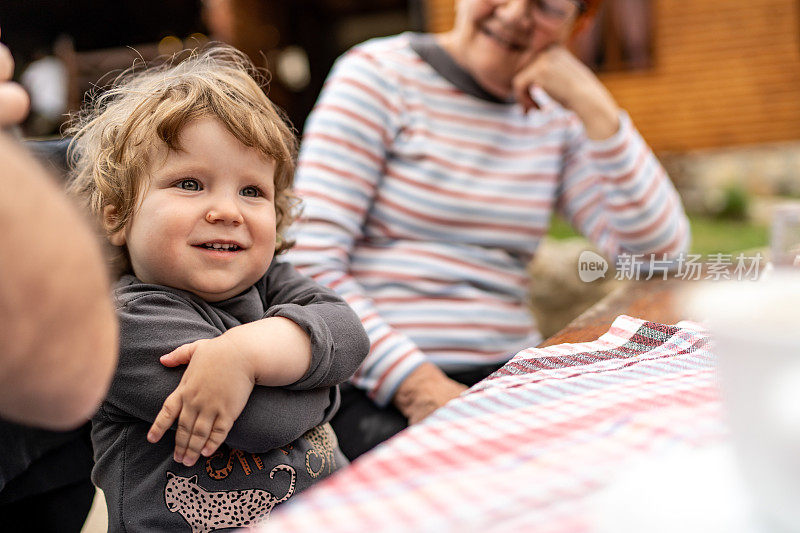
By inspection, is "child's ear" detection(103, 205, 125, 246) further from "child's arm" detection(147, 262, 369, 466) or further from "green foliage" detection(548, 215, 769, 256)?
"green foliage" detection(548, 215, 769, 256)

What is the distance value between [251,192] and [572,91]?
89 centimetres

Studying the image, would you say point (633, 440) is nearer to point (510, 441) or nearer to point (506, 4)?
point (510, 441)

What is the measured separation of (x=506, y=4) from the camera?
1559 mm

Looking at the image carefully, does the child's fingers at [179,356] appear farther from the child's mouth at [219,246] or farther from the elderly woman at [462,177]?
the elderly woman at [462,177]

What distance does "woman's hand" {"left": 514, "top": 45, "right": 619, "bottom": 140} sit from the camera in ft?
5.10

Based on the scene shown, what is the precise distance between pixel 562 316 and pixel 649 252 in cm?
205

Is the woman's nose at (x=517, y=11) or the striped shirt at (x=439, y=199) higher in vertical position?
the woman's nose at (x=517, y=11)

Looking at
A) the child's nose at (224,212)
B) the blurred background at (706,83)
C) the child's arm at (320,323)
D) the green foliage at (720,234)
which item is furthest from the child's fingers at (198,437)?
the blurred background at (706,83)

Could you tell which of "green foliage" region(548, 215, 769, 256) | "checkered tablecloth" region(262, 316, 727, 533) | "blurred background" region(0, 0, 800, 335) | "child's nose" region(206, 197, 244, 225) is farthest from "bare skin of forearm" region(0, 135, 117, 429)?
"blurred background" region(0, 0, 800, 335)

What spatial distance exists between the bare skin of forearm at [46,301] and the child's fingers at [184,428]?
0.30 metres

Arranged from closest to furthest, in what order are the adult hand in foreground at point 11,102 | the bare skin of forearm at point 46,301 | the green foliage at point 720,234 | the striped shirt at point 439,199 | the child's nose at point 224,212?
the bare skin of forearm at point 46,301, the adult hand in foreground at point 11,102, the child's nose at point 224,212, the striped shirt at point 439,199, the green foliage at point 720,234

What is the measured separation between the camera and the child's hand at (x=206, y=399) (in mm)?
775

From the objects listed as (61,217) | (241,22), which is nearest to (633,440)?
(61,217)

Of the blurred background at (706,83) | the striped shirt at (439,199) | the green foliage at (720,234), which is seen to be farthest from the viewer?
the blurred background at (706,83)
